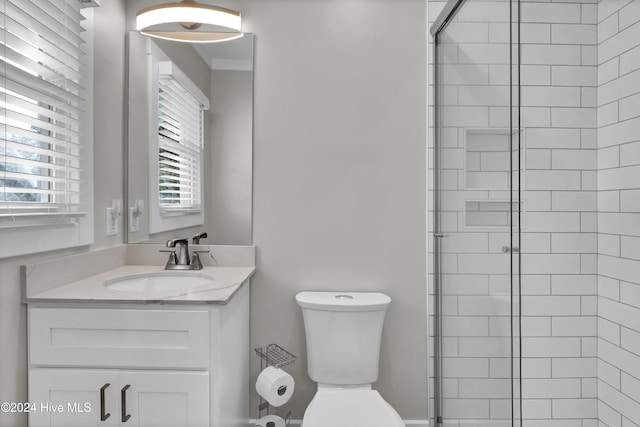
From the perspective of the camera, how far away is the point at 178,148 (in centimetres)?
200

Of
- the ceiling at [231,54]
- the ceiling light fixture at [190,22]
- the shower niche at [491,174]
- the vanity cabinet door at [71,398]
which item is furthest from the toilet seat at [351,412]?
the ceiling light fixture at [190,22]

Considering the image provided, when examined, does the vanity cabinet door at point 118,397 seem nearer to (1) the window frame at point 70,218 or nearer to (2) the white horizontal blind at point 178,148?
(1) the window frame at point 70,218

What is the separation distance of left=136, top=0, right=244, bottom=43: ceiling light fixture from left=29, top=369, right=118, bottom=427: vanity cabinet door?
1473mm

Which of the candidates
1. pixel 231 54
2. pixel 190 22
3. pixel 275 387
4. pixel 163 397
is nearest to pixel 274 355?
pixel 275 387

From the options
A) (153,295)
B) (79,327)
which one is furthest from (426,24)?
(79,327)

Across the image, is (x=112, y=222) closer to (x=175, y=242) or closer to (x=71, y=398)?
(x=175, y=242)

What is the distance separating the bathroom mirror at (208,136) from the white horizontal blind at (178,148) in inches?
0.9

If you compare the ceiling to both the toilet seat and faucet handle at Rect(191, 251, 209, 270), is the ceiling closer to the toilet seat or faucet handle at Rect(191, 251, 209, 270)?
faucet handle at Rect(191, 251, 209, 270)

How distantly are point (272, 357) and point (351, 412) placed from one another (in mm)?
474

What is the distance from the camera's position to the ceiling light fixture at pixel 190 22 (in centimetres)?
178

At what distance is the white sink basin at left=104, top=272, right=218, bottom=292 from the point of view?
1.75m
